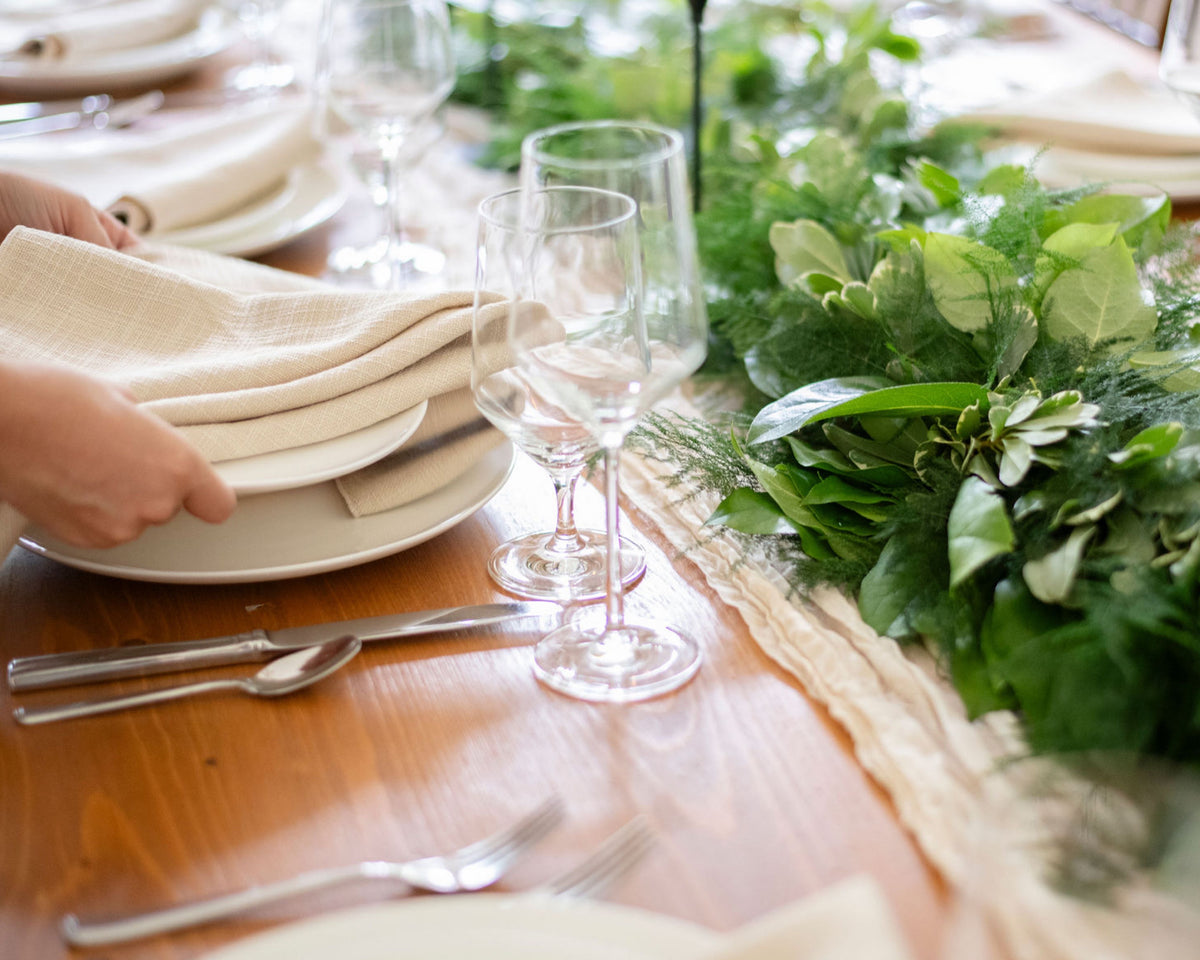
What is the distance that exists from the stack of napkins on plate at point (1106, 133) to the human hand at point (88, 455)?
877 mm

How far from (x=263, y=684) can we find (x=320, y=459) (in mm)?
136

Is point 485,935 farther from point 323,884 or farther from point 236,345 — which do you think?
point 236,345

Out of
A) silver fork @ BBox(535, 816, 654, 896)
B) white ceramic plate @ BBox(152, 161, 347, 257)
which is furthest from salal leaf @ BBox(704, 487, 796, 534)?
white ceramic plate @ BBox(152, 161, 347, 257)

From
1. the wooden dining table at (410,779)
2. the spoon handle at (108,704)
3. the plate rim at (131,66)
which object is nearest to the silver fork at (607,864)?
the wooden dining table at (410,779)

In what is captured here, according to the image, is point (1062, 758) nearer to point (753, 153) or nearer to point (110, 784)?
point (110, 784)

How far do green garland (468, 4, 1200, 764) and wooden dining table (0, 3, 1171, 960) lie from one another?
84mm

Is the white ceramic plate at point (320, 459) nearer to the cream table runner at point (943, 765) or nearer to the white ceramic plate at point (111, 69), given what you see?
the cream table runner at point (943, 765)

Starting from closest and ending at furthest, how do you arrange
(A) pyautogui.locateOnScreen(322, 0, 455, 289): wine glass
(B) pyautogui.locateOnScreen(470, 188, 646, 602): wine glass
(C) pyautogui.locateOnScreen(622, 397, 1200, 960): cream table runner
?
1. (C) pyautogui.locateOnScreen(622, 397, 1200, 960): cream table runner
2. (B) pyautogui.locateOnScreen(470, 188, 646, 602): wine glass
3. (A) pyautogui.locateOnScreen(322, 0, 455, 289): wine glass

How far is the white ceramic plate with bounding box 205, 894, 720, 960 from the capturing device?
1.34 feet

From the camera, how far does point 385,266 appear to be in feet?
3.86

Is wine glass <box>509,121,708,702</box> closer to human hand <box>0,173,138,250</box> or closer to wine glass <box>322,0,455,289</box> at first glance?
human hand <box>0,173,138,250</box>

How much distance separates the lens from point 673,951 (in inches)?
15.9

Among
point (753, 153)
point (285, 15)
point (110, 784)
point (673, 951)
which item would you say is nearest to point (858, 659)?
point (673, 951)

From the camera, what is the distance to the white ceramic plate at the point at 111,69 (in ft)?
5.82
